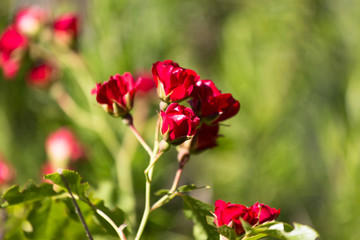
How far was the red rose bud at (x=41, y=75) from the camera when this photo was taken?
0.71 metres

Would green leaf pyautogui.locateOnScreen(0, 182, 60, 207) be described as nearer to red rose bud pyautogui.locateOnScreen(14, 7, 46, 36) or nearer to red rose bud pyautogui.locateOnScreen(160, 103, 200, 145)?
red rose bud pyautogui.locateOnScreen(160, 103, 200, 145)

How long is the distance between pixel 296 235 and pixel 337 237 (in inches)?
21.2

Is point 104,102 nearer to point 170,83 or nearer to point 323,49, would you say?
point 170,83

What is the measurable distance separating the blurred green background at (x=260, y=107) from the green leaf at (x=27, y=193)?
1.09 feet

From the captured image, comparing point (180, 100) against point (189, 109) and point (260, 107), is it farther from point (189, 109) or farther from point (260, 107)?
point (260, 107)

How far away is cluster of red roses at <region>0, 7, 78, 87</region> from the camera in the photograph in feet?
2.17

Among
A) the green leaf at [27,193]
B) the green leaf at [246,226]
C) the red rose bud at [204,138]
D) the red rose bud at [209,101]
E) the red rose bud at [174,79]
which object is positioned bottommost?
the green leaf at [246,226]

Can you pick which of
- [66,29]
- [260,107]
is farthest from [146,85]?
[260,107]

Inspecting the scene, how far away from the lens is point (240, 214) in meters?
0.31

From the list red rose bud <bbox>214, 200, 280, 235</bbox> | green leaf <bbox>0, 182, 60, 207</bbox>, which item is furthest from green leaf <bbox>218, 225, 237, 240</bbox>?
green leaf <bbox>0, 182, 60, 207</bbox>

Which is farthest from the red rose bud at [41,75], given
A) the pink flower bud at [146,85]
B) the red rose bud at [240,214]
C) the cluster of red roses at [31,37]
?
the red rose bud at [240,214]

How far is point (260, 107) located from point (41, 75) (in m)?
0.41

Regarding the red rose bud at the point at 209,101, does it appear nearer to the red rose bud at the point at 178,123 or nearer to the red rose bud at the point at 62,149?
the red rose bud at the point at 178,123

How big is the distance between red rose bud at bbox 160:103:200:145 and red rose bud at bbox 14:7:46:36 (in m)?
0.42
